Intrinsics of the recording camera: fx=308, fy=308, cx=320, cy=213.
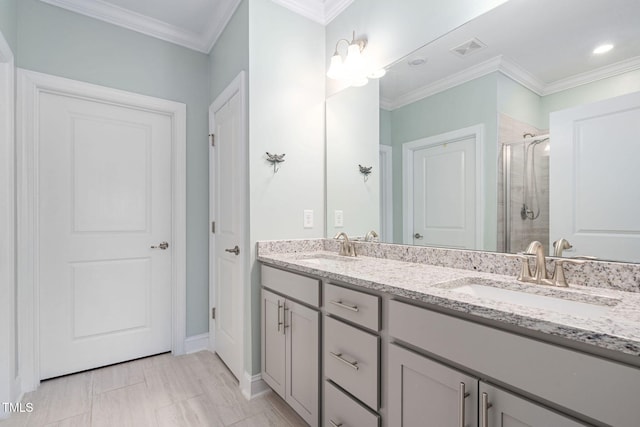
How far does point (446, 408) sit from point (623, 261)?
2.55 feet

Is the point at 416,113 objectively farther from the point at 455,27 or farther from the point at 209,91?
the point at 209,91

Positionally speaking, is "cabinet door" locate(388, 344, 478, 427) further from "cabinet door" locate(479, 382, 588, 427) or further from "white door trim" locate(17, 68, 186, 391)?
"white door trim" locate(17, 68, 186, 391)

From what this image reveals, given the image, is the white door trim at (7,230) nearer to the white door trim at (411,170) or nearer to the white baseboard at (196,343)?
the white baseboard at (196,343)

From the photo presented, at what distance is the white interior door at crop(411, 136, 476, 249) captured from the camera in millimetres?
1456

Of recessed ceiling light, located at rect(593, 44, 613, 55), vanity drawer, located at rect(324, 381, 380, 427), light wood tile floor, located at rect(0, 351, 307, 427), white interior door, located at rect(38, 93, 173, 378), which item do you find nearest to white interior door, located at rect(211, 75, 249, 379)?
light wood tile floor, located at rect(0, 351, 307, 427)

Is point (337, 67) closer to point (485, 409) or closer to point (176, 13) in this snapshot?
point (176, 13)

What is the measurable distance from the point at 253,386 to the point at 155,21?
2.78 meters

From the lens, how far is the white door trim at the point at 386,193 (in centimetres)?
183

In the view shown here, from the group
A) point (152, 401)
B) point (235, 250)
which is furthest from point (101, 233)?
point (152, 401)

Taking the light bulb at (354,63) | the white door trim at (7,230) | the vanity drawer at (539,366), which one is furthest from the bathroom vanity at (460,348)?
the white door trim at (7,230)

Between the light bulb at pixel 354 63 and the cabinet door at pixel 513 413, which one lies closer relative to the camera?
the cabinet door at pixel 513 413

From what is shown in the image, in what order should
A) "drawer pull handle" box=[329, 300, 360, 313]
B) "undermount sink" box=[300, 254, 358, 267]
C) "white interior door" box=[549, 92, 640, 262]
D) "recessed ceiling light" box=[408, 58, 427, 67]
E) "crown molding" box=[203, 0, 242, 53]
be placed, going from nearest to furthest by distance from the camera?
"white interior door" box=[549, 92, 640, 262], "drawer pull handle" box=[329, 300, 360, 313], "recessed ceiling light" box=[408, 58, 427, 67], "undermount sink" box=[300, 254, 358, 267], "crown molding" box=[203, 0, 242, 53]

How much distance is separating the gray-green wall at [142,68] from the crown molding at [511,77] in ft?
5.54

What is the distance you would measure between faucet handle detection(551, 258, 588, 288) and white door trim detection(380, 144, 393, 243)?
83 cm
